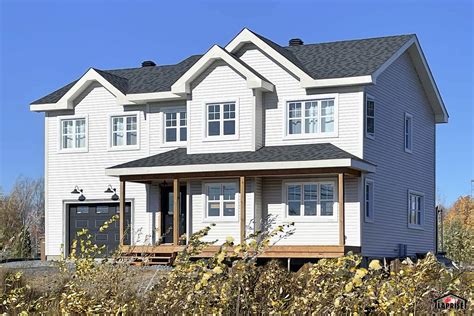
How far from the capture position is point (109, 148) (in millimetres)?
29844

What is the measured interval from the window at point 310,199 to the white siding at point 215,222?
4.06 feet

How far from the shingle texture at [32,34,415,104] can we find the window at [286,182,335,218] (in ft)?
11.5

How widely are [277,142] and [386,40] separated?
569 cm

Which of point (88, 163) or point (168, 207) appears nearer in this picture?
point (168, 207)

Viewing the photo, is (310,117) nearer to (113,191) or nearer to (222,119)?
(222,119)

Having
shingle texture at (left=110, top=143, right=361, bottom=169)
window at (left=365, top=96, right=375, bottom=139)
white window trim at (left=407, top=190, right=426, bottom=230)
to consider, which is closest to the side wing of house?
shingle texture at (left=110, top=143, right=361, bottom=169)

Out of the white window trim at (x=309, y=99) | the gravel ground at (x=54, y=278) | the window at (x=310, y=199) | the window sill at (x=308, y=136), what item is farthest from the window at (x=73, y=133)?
the gravel ground at (x=54, y=278)

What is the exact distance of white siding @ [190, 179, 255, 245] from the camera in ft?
85.4

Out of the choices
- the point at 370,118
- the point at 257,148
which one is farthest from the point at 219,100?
the point at 370,118

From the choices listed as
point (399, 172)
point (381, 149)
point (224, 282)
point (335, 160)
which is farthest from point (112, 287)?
point (399, 172)

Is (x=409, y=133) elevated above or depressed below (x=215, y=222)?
above

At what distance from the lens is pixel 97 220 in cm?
3008

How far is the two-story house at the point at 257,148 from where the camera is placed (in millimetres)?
25266

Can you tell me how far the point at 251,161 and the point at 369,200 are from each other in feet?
14.1
